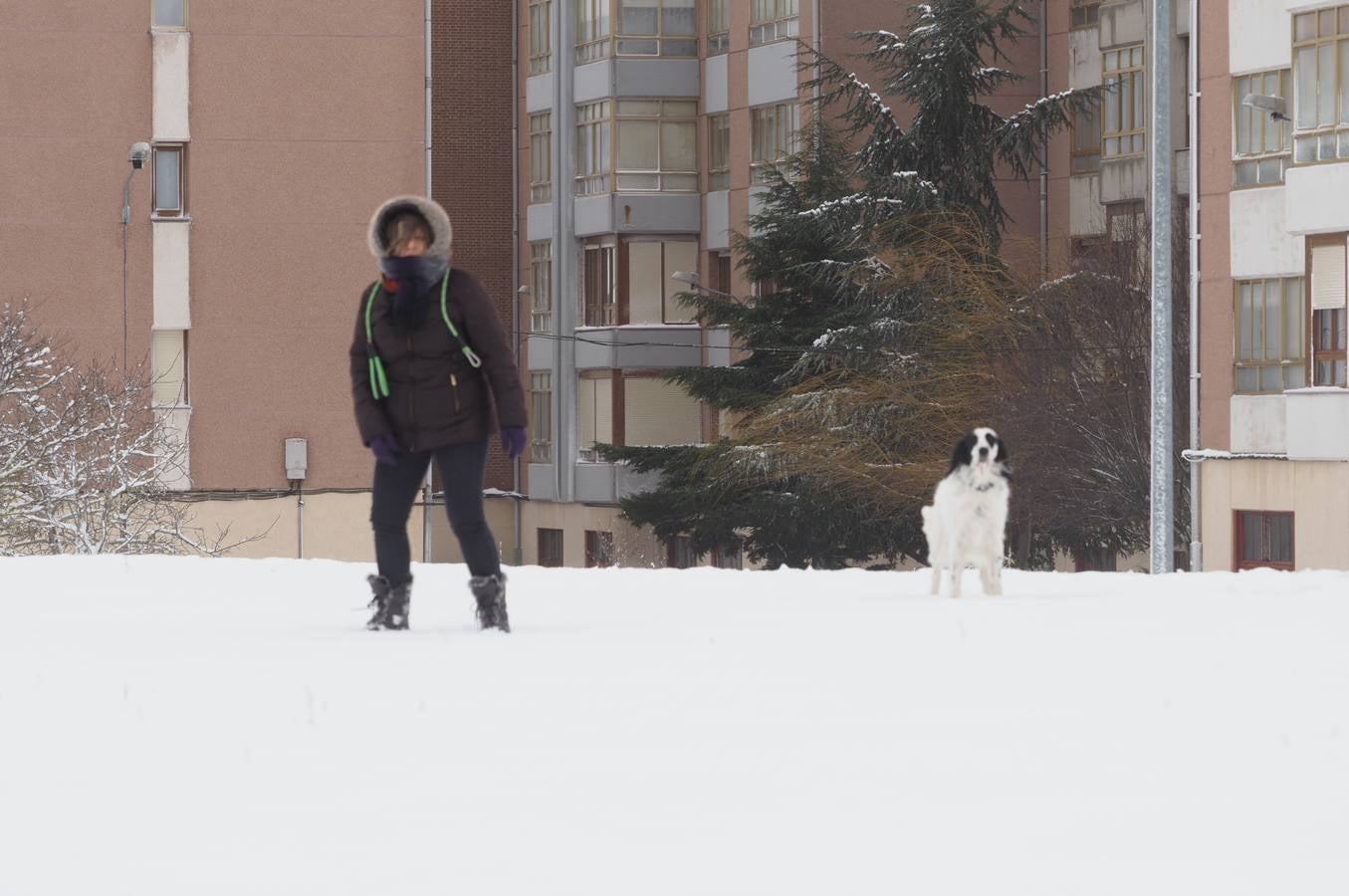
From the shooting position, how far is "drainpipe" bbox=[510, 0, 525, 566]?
65.9 metres

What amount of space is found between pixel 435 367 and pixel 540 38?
54917 millimetres

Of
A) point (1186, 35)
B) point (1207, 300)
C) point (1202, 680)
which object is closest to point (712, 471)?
point (1207, 300)

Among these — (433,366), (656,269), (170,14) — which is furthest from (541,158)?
(433,366)

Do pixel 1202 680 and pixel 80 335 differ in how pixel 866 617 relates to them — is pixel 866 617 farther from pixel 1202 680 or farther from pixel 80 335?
pixel 80 335

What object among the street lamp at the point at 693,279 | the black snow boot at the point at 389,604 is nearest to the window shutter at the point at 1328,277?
the street lamp at the point at 693,279

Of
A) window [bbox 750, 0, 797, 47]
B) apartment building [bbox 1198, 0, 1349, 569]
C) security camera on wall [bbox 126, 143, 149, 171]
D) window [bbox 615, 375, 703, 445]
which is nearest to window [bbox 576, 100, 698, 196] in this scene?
window [bbox 750, 0, 797, 47]

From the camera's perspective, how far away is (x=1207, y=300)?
4344 cm

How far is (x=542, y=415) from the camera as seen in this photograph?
215 feet

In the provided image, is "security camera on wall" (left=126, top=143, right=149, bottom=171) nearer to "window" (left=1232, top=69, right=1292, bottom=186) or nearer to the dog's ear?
"window" (left=1232, top=69, right=1292, bottom=186)

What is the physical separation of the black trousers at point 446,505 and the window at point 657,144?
1989 inches

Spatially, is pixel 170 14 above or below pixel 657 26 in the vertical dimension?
below

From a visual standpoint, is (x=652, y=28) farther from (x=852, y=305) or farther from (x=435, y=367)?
(x=435, y=367)

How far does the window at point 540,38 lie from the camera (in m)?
63.7

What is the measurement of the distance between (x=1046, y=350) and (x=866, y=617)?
35528 millimetres
